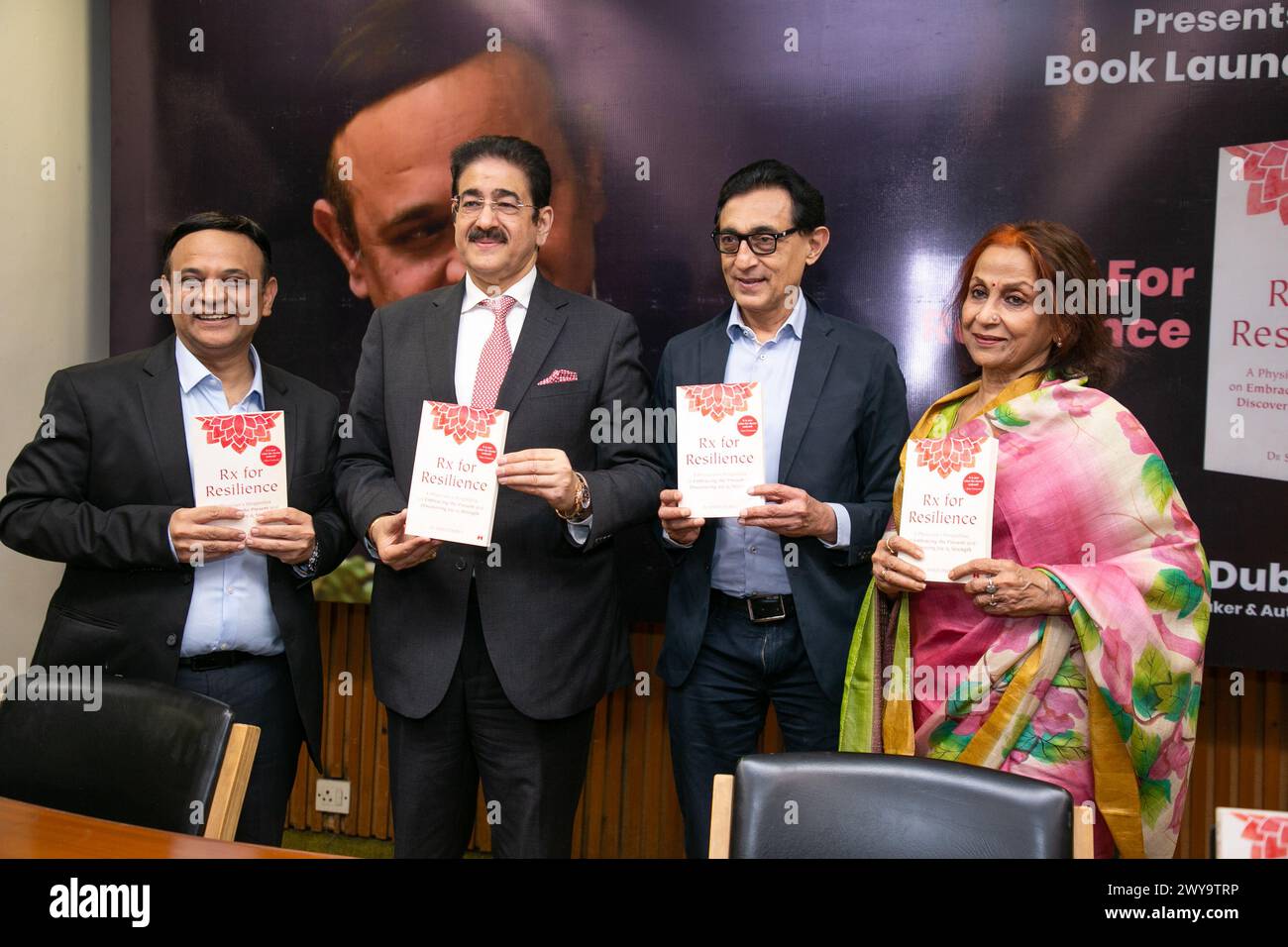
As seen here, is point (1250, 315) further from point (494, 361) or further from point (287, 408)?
point (287, 408)

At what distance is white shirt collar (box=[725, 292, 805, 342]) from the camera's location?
2.74 m

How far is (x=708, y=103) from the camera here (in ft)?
11.0

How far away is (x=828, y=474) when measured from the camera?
264 cm

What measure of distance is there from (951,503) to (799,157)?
148 cm

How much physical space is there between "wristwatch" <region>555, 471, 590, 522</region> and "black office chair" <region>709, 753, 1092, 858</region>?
87cm

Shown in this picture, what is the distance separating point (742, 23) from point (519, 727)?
228 centimetres

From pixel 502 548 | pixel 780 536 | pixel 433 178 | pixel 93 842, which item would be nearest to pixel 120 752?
pixel 93 842

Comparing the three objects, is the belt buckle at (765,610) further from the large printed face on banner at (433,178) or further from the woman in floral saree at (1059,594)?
the large printed face on banner at (433,178)

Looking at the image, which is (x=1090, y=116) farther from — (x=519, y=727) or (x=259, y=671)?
(x=259, y=671)

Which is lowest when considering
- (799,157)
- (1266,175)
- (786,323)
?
(786,323)

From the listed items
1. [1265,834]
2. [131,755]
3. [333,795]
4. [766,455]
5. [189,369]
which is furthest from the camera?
[333,795]

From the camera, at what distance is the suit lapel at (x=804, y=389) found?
8.66ft

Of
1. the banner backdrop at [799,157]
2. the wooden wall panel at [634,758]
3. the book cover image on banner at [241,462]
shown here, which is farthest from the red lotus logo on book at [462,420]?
the wooden wall panel at [634,758]

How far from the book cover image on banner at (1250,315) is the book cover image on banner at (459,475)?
213 centimetres
